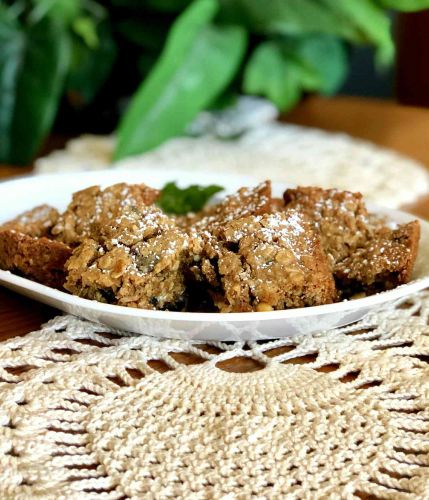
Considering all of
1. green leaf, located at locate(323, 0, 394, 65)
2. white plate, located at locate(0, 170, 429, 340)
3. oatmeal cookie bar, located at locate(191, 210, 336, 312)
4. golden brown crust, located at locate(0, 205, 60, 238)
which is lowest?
white plate, located at locate(0, 170, 429, 340)

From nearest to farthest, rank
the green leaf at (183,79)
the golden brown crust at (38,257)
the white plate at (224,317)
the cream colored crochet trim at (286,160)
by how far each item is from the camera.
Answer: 1. the white plate at (224,317)
2. the golden brown crust at (38,257)
3. the cream colored crochet trim at (286,160)
4. the green leaf at (183,79)

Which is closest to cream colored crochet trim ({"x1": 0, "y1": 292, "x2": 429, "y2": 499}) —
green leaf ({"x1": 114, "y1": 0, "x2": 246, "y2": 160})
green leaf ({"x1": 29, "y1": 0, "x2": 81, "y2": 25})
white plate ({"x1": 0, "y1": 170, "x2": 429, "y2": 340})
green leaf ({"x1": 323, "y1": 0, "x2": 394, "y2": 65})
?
white plate ({"x1": 0, "y1": 170, "x2": 429, "y2": 340})

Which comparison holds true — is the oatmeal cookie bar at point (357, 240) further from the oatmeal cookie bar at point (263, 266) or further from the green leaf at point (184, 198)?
the green leaf at point (184, 198)

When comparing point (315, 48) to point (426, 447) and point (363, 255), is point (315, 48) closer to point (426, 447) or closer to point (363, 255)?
point (363, 255)

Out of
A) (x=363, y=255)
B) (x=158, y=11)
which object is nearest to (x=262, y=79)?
(x=158, y=11)

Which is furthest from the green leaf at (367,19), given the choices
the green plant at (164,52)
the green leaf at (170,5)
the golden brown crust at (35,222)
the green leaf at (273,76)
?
the golden brown crust at (35,222)

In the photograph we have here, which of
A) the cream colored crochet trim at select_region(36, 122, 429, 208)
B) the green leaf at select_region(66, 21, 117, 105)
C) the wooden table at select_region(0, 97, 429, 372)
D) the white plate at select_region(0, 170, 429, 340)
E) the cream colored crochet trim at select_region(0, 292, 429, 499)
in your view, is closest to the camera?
the cream colored crochet trim at select_region(0, 292, 429, 499)

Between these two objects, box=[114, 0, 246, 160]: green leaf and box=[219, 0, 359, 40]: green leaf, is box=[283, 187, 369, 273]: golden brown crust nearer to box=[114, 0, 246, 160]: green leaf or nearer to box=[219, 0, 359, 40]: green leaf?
box=[114, 0, 246, 160]: green leaf
